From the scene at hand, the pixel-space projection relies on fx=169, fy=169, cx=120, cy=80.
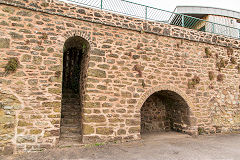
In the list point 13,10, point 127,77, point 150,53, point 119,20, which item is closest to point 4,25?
point 13,10

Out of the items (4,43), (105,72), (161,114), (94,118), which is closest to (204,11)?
(161,114)

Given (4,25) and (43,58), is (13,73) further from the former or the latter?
(4,25)

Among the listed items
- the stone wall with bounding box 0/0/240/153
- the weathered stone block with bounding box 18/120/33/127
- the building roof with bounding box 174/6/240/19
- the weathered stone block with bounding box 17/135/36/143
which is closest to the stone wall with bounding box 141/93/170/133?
the stone wall with bounding box 0/0/240/153

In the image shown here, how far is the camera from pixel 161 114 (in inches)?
313

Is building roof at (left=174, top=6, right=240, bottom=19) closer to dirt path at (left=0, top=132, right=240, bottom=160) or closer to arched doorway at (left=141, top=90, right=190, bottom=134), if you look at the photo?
arched doorway at (left=141, top=90, right=190, bottom=134)

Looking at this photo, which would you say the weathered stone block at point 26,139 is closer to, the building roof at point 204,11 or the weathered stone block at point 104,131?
the weathered stone block at point 104,131

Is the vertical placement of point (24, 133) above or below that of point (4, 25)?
below

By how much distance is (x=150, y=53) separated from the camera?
628cm

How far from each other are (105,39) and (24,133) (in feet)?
12.0

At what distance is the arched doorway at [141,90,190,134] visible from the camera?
23.9 feet

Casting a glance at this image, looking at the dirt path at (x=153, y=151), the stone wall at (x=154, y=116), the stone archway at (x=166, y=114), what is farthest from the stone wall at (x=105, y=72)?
the stone wall at (x=154, y=116)

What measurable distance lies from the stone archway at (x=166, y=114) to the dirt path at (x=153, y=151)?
1145mm

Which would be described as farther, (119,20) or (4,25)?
(119,20)

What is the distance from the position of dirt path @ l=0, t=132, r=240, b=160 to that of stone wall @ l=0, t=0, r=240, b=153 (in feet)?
1.22
